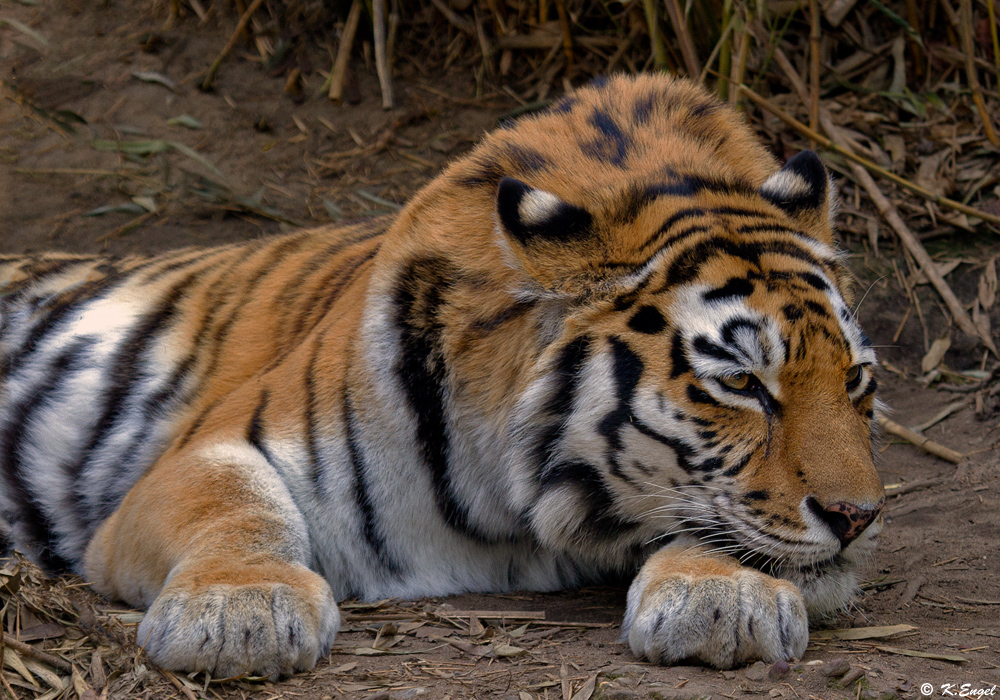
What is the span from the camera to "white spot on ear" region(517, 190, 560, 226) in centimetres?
212

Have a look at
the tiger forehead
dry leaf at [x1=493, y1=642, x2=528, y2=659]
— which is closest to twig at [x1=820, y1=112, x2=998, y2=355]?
the tiger forehead

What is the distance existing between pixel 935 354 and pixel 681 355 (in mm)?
2406

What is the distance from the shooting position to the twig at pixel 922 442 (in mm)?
3395

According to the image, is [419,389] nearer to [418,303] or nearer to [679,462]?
[418,303]

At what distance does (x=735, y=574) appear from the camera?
2.01m

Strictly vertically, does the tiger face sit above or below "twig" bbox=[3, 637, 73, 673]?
above

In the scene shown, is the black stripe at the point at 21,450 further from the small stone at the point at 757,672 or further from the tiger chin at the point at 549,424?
the small stone at the point at 757,672

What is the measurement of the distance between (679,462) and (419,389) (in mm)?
671

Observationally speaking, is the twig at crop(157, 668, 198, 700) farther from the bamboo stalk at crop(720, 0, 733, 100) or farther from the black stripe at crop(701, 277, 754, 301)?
the bamboo stalk at crop(720, 0, 733, 100)

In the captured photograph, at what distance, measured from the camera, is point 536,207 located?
6.97ft

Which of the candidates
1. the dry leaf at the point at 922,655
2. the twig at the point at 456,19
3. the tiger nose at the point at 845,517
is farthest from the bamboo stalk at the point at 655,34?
the dry leaf at the point at 922,655

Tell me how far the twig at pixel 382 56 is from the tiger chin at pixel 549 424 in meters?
2.64

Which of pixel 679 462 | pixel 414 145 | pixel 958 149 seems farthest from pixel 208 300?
pixel 958 149

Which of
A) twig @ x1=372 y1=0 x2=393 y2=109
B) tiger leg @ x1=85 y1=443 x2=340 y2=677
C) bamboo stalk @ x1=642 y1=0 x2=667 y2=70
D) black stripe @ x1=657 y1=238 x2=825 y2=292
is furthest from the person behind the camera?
twig @ x1=372 y1=0 x2=393 y2=109
